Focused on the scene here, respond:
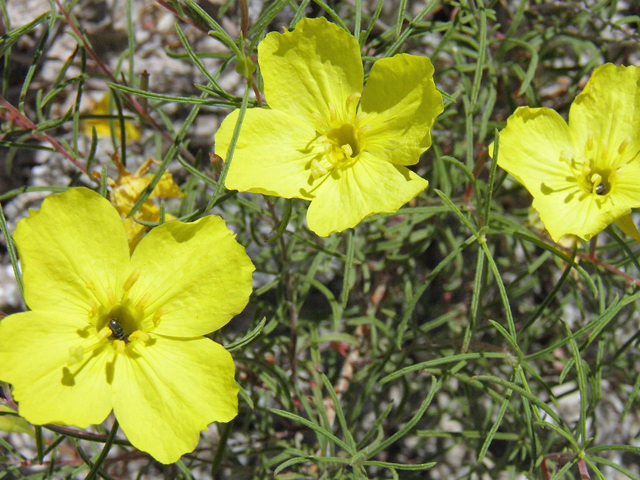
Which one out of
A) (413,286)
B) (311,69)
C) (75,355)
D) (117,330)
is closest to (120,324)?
(117,330)

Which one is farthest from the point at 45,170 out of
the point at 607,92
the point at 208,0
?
the point at 607,92

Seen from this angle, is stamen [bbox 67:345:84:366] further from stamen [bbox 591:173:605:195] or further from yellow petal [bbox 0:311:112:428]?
stamen [bbox 591:173:605:195]

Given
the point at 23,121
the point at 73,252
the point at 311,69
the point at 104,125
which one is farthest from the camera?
the point at 104,125

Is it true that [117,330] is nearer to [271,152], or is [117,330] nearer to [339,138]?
[271,152]

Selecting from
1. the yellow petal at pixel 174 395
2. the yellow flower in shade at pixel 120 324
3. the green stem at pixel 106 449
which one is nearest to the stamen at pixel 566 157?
the yellow flower in shade at pixel 120 324

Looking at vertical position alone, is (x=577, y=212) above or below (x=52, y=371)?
below

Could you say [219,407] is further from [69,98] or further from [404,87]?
[69,98]
